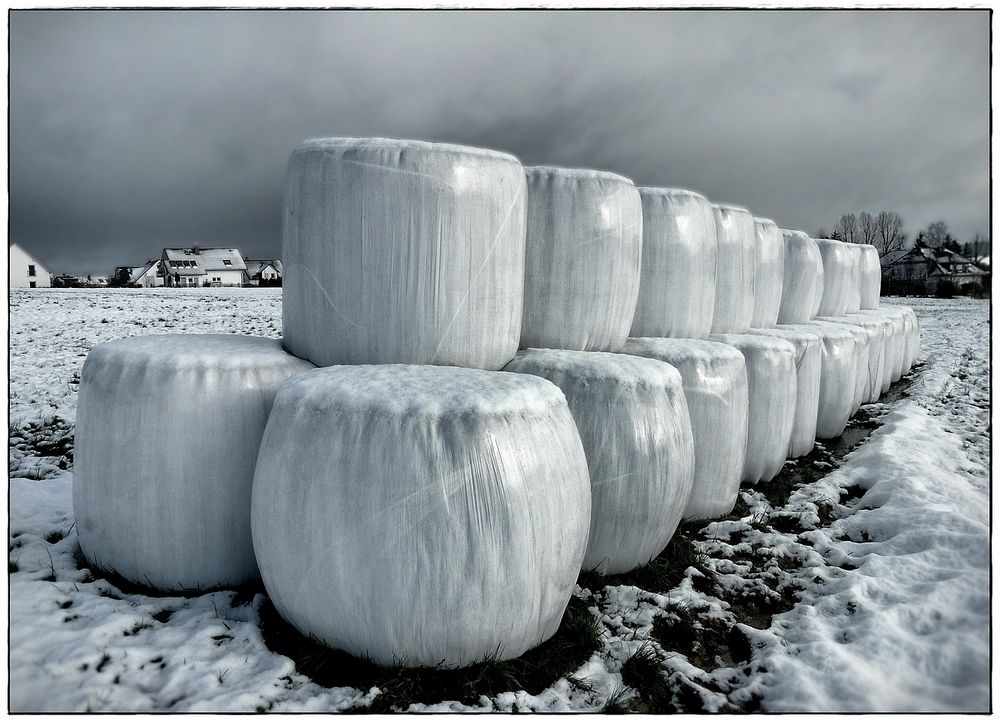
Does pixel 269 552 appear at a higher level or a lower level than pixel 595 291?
lower

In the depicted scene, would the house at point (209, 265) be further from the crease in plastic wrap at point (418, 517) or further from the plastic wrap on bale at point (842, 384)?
the crease in plastic wrap at point (418, 517)

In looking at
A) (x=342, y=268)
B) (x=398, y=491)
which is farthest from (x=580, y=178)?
(x=398, y=491)

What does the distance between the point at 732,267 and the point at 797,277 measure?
6.20 feet

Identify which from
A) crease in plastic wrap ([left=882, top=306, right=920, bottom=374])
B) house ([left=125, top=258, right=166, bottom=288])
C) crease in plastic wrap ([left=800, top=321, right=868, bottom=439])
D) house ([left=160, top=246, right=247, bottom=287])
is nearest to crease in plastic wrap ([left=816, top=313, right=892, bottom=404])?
crease in plastic wrap ([left=800, top=321, right=868, bottom=439])

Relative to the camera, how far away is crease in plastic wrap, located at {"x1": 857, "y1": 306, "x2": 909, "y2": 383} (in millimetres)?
7391

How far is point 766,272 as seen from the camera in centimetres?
488

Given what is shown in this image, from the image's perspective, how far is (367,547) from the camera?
1844 mm

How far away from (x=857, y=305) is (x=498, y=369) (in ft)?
20.8

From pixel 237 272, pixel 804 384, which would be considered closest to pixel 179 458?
pixel 804 384

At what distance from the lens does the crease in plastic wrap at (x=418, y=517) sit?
1833 mm

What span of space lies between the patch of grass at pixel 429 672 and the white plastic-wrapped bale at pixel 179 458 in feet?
1.47

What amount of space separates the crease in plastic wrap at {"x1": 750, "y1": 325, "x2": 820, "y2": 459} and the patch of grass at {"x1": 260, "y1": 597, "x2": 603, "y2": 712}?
9.70 feet

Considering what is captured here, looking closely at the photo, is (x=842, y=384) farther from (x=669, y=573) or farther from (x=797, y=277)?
(x=669, y=573)

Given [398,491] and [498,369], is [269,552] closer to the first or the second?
[398,491]
